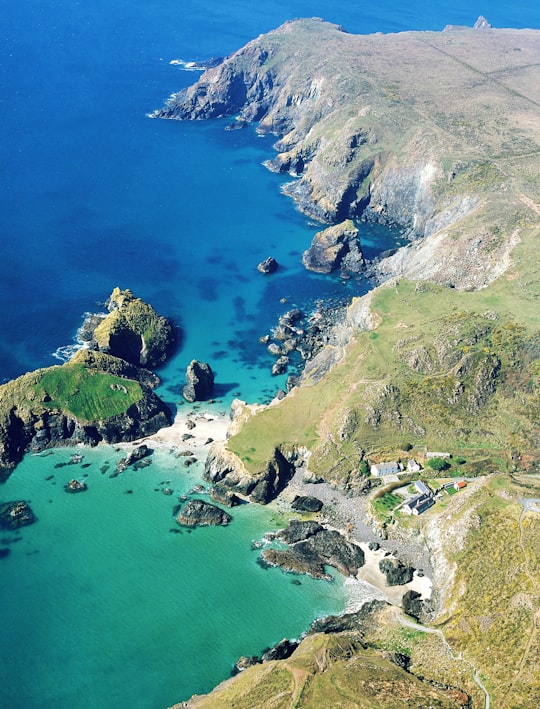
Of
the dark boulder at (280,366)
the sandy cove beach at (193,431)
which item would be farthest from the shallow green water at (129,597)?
the dark boulder at (280,366)

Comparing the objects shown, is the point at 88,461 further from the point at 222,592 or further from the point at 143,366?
the point at 222,592

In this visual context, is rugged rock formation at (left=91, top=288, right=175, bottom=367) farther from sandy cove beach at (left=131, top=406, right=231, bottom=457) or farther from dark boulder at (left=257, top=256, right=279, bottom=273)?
dark boulder at (left=257, top=256, right=279, bottom=273)

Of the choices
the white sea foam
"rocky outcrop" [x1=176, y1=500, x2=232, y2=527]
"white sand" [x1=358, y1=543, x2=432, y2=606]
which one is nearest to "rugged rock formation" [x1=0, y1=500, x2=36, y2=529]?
"rocky outcrop" [x1=176, y1=500, x2=232, y2=527]

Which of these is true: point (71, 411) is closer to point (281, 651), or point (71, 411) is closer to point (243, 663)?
point (243, 663)

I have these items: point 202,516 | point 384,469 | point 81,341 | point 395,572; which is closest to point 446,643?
point 395,572

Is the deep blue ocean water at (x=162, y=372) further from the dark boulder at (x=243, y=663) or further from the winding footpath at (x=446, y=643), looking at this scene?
the winding footpath at (x=446, y=643)

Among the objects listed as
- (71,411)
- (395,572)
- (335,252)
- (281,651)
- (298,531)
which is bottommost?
(281,651)
